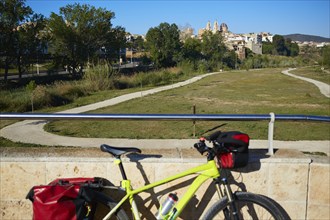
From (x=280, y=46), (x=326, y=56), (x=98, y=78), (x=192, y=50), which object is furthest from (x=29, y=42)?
(x=280, y=46)

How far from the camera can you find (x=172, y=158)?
2.78 m

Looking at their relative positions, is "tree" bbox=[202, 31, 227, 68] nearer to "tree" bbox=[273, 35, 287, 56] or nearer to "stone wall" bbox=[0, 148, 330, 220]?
"tree" bbox=[273, 35, 287, 56]

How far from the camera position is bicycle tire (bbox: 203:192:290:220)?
2.56m

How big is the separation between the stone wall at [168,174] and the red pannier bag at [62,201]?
0.37 m

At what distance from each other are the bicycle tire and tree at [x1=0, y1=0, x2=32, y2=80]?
26.6m

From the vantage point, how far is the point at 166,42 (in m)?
58.3

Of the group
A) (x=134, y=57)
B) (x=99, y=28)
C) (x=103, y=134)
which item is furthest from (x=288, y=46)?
(x=103, y=134)

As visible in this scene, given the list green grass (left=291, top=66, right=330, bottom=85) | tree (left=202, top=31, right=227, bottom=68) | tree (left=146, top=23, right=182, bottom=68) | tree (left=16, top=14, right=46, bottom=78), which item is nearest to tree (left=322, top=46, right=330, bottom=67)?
green grass (left=291, top=66, right=330, bottom=85)

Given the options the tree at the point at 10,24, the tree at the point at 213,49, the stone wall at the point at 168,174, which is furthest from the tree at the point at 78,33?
the tree at the point at 213,49

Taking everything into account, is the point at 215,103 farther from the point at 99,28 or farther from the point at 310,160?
the point at 99,28

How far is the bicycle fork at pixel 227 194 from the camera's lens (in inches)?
99.0

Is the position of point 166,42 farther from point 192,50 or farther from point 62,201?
point 62,201

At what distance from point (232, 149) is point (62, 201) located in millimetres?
1279

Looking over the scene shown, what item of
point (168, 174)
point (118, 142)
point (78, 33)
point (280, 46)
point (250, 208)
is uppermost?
point (280, 46)
